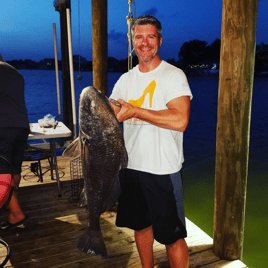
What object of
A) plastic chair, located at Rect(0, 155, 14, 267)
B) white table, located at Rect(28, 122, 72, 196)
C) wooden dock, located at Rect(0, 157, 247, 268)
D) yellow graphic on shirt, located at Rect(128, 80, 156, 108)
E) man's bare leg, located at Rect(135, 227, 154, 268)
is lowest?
wooden dock, located at Rect(0, 157, 247, 268)

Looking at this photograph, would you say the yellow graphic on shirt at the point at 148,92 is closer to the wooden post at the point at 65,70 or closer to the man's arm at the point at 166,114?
the man's arm at the point at 166,114

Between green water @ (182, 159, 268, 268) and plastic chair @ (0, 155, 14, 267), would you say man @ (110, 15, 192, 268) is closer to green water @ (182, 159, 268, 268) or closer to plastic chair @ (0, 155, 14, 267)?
plastic chair @ (0, 155, 14, 267)

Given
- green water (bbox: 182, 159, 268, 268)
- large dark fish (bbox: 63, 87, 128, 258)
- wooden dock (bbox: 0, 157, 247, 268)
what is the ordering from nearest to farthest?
large dark fish (bbox: 63, 87, 128, 258) < wooden dock (bbox: 0, 157, 247, 268) < green water (bbox: 182, 159, 268, 268)

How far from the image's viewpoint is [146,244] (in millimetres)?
2348

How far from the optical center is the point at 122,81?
6.81 feet

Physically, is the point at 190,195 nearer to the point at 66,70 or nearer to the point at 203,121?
the point at 66,70

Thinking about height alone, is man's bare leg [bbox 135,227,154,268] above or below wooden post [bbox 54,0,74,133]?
below

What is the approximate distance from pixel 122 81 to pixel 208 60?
53.9 metres

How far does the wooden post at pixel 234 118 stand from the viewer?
2420 mm

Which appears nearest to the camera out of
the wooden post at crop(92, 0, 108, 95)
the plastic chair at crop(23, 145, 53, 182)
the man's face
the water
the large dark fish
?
the large dark fish

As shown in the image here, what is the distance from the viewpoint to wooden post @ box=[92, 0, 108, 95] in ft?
13.5

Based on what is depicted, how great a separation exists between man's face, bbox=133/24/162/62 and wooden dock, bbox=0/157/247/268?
2249mm

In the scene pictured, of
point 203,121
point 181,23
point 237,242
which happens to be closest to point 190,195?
point 237,242

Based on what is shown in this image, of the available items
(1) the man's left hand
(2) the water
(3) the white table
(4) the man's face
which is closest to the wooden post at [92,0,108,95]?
(2) the water
